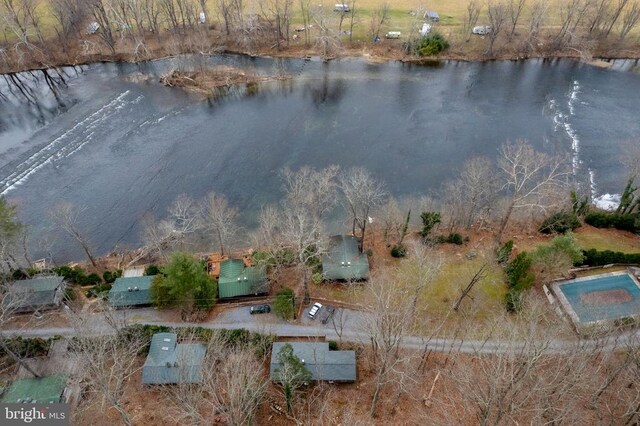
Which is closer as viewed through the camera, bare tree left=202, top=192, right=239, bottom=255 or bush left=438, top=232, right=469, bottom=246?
bare tree left=202, top=192, right=239, bottom=255

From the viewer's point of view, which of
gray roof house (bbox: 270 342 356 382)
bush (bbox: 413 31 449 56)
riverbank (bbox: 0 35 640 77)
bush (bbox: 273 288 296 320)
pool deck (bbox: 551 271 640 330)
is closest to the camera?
gray roof house (bbox: 270 342 356 382)

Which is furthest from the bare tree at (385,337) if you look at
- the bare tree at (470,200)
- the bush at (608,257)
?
the bush at (608,257)

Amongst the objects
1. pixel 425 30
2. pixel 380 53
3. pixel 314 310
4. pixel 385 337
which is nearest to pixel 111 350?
pixel 314 310

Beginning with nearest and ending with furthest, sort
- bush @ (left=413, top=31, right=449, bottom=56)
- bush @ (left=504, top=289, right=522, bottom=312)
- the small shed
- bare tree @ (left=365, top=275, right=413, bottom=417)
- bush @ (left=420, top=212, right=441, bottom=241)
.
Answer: bare tree @ (left=365, top=275, right=413, bottom=417)
bush @ (left=504, top=289, right=522, bottom=312)
bush @ (left=420, top=212, right=441, bottom=241)
bush @ (left=413, top=31, right=449, bottom=56)
the small shed

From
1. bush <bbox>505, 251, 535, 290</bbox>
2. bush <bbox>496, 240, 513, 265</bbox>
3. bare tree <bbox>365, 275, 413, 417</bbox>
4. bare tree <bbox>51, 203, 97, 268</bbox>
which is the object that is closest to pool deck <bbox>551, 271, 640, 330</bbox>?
bush <bbox>505, 251, 535, 290</bbox>

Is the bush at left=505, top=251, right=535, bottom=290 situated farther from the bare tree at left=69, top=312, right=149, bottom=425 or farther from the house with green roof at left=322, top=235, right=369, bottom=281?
the bare tree at left=69, top=312, right=149, bottom=425

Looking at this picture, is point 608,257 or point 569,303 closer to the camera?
point 569,303

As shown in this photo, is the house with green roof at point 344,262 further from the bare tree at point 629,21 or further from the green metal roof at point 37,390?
the bare tree at point 629,21

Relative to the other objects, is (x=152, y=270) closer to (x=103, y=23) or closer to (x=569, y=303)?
(x=569, y=303)
